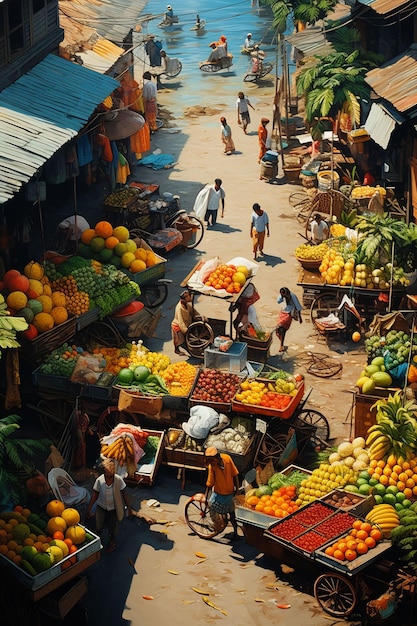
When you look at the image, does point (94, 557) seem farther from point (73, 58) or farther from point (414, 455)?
point (73, 58)

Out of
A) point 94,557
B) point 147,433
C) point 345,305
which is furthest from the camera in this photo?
point 345,305

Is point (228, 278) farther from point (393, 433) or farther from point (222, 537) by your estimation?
point (222, 537)

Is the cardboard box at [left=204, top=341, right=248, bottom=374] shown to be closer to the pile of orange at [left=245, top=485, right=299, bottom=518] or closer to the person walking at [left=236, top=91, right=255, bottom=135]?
the pile of orange at [left=245, top=485, right=299, bottom=518]

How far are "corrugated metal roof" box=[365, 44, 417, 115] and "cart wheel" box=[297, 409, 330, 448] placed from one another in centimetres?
800

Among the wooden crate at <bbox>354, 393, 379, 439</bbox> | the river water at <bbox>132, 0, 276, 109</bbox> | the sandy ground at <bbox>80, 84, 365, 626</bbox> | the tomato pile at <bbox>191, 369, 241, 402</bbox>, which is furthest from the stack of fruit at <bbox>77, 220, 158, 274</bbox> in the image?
the river water at <bbox>132, 0, 276, 109</bbox>

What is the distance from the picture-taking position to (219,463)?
1380 centimetres

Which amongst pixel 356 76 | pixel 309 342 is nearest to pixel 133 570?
pixel 309 342

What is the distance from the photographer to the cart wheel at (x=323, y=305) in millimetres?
20297

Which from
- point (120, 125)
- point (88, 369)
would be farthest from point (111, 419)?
point (120, 125)

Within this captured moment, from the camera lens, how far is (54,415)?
16938mm

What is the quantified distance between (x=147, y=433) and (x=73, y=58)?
11.7 metres

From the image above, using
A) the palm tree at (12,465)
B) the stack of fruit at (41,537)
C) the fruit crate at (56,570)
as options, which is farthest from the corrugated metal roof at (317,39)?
the fruit crate at (56,570)

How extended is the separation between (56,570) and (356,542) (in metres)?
3.64

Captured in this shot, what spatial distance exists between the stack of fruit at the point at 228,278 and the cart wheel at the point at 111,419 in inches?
137
